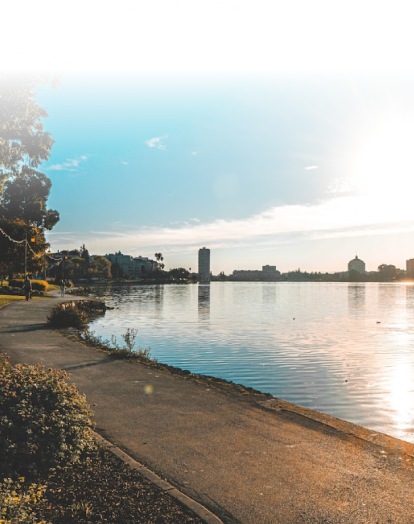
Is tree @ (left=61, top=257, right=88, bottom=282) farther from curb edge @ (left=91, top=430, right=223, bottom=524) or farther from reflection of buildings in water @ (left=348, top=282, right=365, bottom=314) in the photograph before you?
curb edge @ (left=91, top=430, right=223, bottom=524)

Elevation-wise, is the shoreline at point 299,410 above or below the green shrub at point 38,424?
A: below

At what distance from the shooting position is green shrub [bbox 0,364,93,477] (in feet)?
18.1

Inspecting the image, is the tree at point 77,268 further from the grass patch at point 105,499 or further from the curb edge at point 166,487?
the grass patch at point 105,499

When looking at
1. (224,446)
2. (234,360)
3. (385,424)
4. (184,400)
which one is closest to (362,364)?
(234,360)

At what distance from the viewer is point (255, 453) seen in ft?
21.4

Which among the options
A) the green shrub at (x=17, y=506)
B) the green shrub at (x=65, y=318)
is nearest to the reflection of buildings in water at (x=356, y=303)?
the green shrub at (x=65, y=318)

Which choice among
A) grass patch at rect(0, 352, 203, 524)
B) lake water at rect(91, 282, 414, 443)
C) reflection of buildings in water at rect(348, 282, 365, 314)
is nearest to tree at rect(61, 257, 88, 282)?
reflection of buildings in water at rect(348, 282, 365, 314)

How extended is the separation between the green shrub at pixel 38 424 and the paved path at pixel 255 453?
3.03 feet

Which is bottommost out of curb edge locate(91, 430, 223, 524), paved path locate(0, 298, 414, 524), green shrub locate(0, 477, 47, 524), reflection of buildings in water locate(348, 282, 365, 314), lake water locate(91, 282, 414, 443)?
reflection of buildings in water locate(348, 282, 365, 314)

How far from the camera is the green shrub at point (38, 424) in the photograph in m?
5.52

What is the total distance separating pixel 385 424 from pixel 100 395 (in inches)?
261

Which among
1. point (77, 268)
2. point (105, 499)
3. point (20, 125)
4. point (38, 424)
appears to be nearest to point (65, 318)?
point (20, 125)

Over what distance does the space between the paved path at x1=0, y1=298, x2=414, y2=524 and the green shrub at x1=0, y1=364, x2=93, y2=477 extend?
0.92 m

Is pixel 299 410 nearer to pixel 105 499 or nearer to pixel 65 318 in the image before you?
pixel 105 499
